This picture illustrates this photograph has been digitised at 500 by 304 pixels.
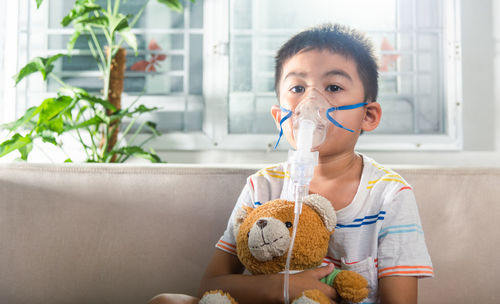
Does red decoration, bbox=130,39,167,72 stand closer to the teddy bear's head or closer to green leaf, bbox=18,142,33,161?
green leaf, bbox=18,142,33,161

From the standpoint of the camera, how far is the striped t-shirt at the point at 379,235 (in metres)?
0.92

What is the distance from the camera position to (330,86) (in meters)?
1.02

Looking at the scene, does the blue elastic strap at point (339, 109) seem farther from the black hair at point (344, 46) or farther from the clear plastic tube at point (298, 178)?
the clear plastic tube at point (298, 178)

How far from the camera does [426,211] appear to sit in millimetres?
1241

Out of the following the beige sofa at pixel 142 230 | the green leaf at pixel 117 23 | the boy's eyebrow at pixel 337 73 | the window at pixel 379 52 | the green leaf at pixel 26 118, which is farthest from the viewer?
the window at pixel 379 52

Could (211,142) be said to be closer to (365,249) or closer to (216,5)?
(216,5)

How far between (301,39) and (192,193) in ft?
1.78

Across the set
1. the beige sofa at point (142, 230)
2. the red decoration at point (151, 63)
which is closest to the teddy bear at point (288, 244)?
the beige sofa at point (142, 230)

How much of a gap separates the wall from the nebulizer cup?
1406mm

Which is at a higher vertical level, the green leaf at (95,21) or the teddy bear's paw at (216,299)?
the green leaf at (95,21)

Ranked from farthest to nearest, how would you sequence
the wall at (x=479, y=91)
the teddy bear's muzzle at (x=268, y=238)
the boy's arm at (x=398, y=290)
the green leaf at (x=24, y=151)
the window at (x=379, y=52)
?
the window at (x=379, y=52) < the wall at (x=479, y=91) < the green leaf at (x=24, y=151) < the boy's arm at (x=398, y=290) < the teddy bear's muzzle at (x=268, y=238)

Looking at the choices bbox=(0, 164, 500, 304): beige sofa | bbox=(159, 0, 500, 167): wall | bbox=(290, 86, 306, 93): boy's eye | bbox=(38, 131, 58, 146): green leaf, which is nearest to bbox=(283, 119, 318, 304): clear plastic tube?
bbox=(290, 86, 306, 93): boy's eye

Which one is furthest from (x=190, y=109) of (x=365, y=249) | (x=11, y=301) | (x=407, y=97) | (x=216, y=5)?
(x=365, y=249)

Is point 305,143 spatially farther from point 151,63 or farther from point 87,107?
point 151,63
